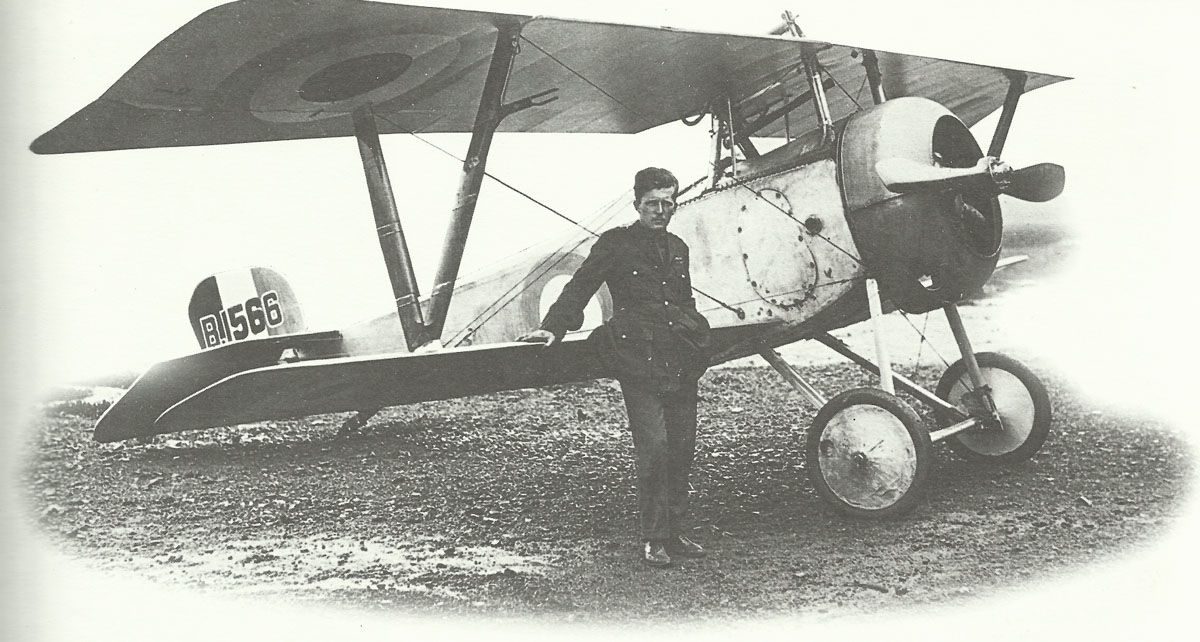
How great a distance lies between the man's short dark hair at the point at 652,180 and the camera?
333cm

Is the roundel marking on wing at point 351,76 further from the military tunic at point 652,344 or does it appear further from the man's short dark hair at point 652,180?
the military tunic at point 652,344

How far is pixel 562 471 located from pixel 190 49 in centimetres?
305

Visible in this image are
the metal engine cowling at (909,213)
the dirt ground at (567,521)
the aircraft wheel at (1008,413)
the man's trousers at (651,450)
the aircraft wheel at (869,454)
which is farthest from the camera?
the aircraft wheel at (1008,413)

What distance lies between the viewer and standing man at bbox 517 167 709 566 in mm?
3303

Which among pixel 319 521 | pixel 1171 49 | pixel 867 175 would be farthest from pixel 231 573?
pixel 1171 49

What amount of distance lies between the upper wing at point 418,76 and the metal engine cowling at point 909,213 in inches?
21.7

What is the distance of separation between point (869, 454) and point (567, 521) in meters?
1.44

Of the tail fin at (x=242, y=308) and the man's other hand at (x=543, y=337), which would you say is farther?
the tail fin at (x=242, y=308)

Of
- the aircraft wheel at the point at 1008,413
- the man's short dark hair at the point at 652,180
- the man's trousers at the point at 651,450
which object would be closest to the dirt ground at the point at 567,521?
the aircraft wheel at the point at 1008,413

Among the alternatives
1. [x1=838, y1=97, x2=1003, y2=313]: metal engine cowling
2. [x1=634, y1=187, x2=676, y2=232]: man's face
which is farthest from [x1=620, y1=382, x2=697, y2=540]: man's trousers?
[x1=838, y1=97, x2=1003, y2=313]: metal engine cowling

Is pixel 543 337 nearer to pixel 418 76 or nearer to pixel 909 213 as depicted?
pixel 418 76

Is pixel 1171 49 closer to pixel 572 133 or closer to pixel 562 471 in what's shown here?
pixel 572 133

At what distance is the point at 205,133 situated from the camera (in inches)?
165

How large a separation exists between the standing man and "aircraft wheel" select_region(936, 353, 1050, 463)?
1937 mm
